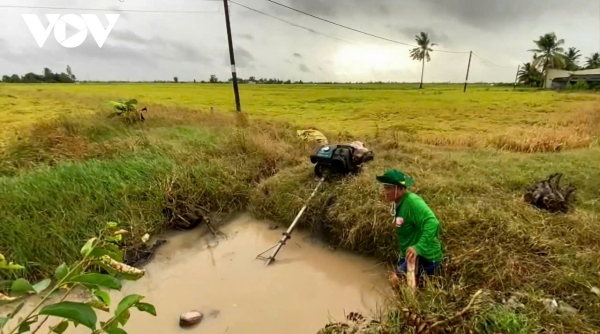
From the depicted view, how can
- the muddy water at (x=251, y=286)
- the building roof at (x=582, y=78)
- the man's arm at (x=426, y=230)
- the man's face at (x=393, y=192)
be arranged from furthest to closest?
the building roof at (x=582, y=78), the muddy water at (x=251, y=286), the man's face at (x=393, y=192), the man's arm at (x=426, y=230)

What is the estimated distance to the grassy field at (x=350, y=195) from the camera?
290 centimetres

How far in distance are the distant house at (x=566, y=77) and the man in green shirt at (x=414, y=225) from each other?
3056 cm

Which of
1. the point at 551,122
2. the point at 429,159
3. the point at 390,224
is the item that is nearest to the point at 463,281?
the point at 390,224

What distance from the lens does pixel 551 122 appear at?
10164 millimetres

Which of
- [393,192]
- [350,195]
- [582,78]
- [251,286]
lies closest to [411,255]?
[393,192]

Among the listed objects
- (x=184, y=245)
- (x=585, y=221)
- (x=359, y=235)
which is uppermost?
(x=585, y=221)

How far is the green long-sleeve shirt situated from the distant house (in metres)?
30.6

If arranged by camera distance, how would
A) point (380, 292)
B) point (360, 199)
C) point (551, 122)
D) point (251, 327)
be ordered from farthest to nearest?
point (551, 122)
point (360, 199)
point (380, 292)
point (251, 327)

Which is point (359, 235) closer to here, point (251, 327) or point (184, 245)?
point (251, 327)

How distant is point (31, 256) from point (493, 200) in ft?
16.2

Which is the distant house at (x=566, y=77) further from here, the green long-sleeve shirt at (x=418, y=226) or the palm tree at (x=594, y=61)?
the green long-sleeve shirt at (x=418, y=226)

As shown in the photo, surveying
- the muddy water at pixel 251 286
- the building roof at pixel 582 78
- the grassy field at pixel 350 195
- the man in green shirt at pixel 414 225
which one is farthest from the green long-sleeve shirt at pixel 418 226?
the building roof at pixel 582 78

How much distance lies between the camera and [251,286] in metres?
3.61

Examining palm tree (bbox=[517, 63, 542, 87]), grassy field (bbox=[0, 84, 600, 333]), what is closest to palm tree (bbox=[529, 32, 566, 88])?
palm tree (bbox=[517, 63, 542, 87])
